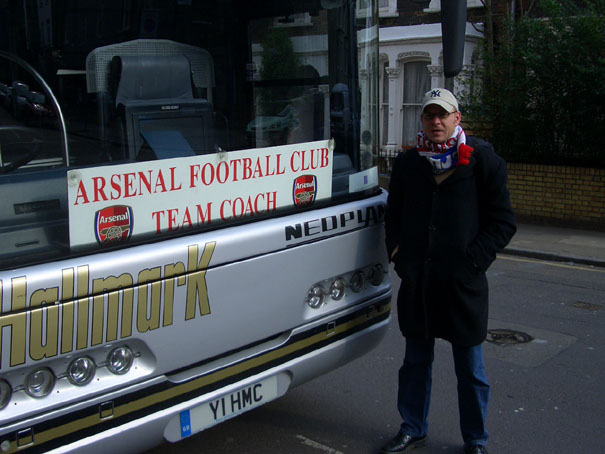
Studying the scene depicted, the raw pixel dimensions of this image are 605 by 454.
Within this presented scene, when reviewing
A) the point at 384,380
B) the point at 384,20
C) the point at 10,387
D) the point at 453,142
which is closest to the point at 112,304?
the point at 10,387

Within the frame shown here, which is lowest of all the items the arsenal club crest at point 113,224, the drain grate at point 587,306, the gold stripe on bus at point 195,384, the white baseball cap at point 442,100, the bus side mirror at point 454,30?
the drain grate at point 587,306

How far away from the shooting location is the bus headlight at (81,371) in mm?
2494

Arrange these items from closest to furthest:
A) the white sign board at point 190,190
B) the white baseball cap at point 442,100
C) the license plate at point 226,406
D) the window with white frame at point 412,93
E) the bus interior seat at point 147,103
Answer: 1. the white sign board at point 190,190
2. the license plate at point 226,406
3. the bus interior seat at point 147,103
4. the white baseball cap at point 442,100
5. the window with white frame at point 412,93

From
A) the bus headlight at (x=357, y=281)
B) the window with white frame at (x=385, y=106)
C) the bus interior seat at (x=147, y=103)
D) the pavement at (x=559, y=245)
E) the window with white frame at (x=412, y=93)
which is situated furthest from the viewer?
the window with white frame at (x=385, y=106)

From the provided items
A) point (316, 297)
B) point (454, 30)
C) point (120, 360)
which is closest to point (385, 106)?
point (454, 30)

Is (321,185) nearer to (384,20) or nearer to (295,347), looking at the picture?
(295,347)

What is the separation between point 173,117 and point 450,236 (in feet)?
4.67

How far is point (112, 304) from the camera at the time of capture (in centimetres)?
253

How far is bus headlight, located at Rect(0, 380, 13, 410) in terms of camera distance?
91.5 inches

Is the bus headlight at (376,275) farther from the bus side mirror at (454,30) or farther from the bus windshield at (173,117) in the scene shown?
the bus side mirror at (454,30)

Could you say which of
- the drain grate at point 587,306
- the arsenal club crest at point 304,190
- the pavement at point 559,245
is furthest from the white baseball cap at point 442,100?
the pavement at point 559,245

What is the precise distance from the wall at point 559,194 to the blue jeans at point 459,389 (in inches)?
335

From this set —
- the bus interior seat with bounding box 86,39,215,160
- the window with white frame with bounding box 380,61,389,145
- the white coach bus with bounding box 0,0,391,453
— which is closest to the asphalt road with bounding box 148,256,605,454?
the white coach bus with bounding box 0,0,391,453

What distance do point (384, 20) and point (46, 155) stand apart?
52.3 feet
